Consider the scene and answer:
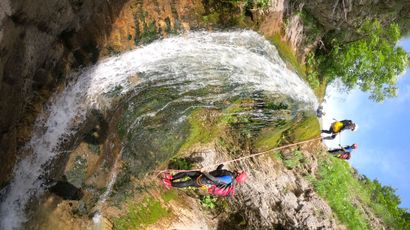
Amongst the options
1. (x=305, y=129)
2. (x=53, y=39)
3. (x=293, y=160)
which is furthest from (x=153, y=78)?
(x=293, y=160)

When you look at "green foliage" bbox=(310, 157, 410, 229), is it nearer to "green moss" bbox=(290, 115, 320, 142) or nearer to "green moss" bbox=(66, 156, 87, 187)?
"green moss" bbox=(290, 115, 320, 142)

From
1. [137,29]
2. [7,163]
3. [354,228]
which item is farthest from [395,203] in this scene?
[7,163]

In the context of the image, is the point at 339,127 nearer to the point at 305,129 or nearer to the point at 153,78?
the point at 305,129

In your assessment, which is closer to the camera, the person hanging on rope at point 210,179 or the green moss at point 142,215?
the person hanging on rope at point 210,179

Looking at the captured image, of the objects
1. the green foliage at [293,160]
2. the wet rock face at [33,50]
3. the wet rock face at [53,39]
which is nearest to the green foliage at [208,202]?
the green foliage at [293,160]

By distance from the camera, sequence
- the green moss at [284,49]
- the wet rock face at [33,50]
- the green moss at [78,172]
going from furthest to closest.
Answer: the green moss at [284,49] → the green moss at [78,172] → the wet rock face at [33,50]

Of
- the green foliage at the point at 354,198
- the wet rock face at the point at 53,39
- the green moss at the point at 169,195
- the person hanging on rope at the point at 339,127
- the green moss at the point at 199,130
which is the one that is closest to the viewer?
the wet rock face at the point at 53,39

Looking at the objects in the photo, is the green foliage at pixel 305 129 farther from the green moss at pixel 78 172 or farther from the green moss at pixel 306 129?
the green moss at pixel 78 172
